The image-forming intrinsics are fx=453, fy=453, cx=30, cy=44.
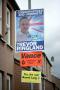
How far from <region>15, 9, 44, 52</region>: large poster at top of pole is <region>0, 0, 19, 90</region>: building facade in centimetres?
255

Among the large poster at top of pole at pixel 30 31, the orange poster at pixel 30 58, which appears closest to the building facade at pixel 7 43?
the orange poster at pixel 30 58

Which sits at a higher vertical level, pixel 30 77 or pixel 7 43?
pixel 7 43

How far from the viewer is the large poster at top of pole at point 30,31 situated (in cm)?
2006

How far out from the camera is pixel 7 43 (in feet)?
79.9

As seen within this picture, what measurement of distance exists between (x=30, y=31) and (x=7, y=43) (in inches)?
170

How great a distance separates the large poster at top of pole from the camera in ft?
65.8

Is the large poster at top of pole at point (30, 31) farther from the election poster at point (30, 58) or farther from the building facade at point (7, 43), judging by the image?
the building facade at point (7, 43)

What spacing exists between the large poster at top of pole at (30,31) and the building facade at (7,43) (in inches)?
101

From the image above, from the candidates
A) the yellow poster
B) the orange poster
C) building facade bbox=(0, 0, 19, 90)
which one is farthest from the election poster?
building facade bbox=(0, 0, 19, 90)

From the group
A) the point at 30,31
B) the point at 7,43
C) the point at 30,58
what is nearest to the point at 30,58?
the point at 30,58

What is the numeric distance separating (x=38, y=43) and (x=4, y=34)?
13.2ft

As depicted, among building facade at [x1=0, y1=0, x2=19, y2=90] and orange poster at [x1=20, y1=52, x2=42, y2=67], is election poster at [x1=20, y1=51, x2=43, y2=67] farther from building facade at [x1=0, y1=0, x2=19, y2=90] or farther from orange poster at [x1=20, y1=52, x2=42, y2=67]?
building facade at [x1=0, y1=0, x2=19, y2=90]

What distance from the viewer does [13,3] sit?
84.7ft

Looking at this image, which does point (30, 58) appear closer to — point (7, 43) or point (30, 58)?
point (30, 58)
